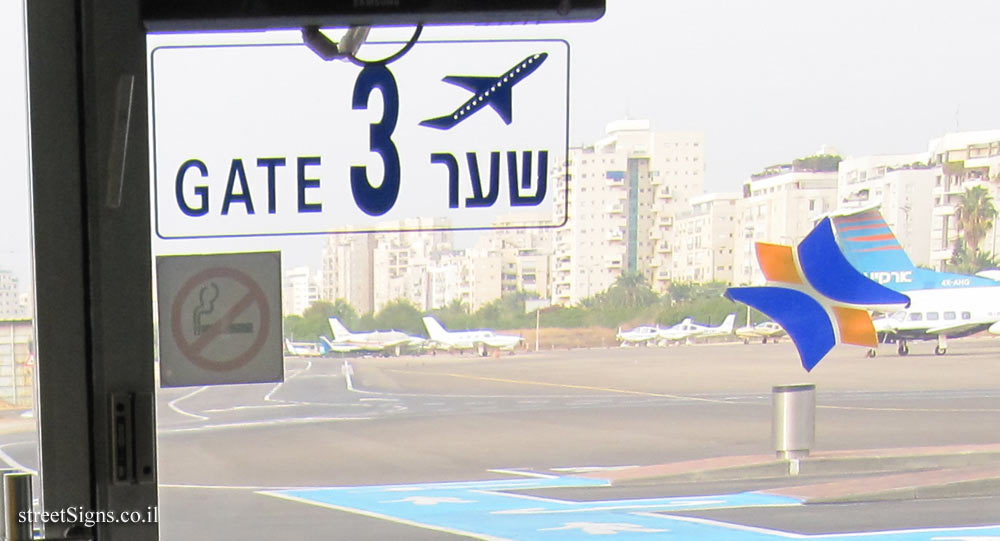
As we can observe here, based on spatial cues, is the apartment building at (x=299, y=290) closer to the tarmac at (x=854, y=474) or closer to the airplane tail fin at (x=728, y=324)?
the tarmac at (x=854, y=474)

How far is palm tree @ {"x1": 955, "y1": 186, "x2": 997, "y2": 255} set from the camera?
19.0ft

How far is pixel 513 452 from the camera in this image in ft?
24.1

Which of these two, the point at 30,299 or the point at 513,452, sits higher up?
the point at 30,299

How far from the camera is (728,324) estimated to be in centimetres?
666

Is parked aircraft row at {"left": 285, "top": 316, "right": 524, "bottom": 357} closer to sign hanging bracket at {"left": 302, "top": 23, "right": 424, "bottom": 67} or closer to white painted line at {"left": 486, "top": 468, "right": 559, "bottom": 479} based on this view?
sign hanging bracket at {"left": 302, "top": 23, "right": 424, "bottom": 67}

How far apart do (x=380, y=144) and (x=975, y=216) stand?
592 centimetres

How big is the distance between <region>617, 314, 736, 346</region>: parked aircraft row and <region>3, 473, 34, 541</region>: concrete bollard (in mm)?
4581

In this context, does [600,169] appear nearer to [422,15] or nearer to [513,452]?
[422,15]

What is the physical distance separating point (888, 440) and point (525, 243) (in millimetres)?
6939

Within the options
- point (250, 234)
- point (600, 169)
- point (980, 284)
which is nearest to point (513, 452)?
point (980, 284)

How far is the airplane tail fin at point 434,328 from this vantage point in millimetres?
3783

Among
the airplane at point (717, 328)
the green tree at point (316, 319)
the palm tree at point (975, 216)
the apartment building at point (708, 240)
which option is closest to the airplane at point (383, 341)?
the green tree at point (316, 319)

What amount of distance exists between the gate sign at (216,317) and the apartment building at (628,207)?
1.61m

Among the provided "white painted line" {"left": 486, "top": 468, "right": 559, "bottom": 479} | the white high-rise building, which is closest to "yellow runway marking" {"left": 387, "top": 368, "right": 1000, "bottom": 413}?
"white painted line" {"left": 486, "top": 468, "right": 559, "bottom": 479}
